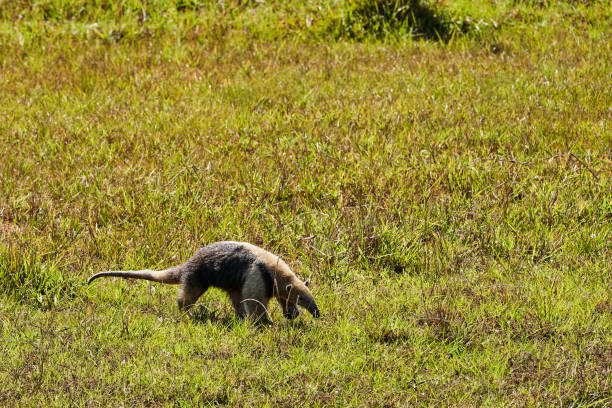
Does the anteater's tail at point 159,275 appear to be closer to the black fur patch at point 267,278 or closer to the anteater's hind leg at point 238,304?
the anteater's hind leg at point 238,304

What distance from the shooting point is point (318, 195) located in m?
7.46

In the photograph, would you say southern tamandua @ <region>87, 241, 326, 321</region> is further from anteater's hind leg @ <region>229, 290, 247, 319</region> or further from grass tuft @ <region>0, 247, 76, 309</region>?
grass tuft @ <region>0, 247, 76, 309</region>

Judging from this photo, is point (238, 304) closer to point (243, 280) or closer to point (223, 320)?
point (223, 320)

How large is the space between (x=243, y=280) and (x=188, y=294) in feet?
1.34

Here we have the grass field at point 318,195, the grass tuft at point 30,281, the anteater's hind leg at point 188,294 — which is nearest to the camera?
the grass field at point 318,195

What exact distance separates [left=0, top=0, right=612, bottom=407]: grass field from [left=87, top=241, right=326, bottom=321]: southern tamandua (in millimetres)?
141

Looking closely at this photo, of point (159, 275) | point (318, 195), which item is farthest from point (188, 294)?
point (318, 195)

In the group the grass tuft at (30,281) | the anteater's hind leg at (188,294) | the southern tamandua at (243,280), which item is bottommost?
the grass tuft at (30,281)

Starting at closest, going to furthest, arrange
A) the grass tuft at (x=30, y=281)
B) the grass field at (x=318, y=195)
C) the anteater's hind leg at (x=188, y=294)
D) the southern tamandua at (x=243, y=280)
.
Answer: the grass field at (x=318, y=195) → the southern tamandua at (x=243, y=280) → the anteater's hind leg at (x=188, y=294) → the grass tuft at (x=30, y=281)

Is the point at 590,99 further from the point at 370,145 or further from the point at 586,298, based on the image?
the point at 586,298

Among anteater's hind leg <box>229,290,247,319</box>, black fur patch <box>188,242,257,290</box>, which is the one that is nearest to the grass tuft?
black fur patch <box>188,242,257,290</box>

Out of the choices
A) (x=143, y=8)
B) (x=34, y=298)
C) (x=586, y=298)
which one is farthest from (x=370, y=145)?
(x=143, y=8)

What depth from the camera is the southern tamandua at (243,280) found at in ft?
17.7

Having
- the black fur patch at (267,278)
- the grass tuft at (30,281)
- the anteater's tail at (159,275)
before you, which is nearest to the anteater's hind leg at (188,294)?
the anteater's tail at (159,275)
